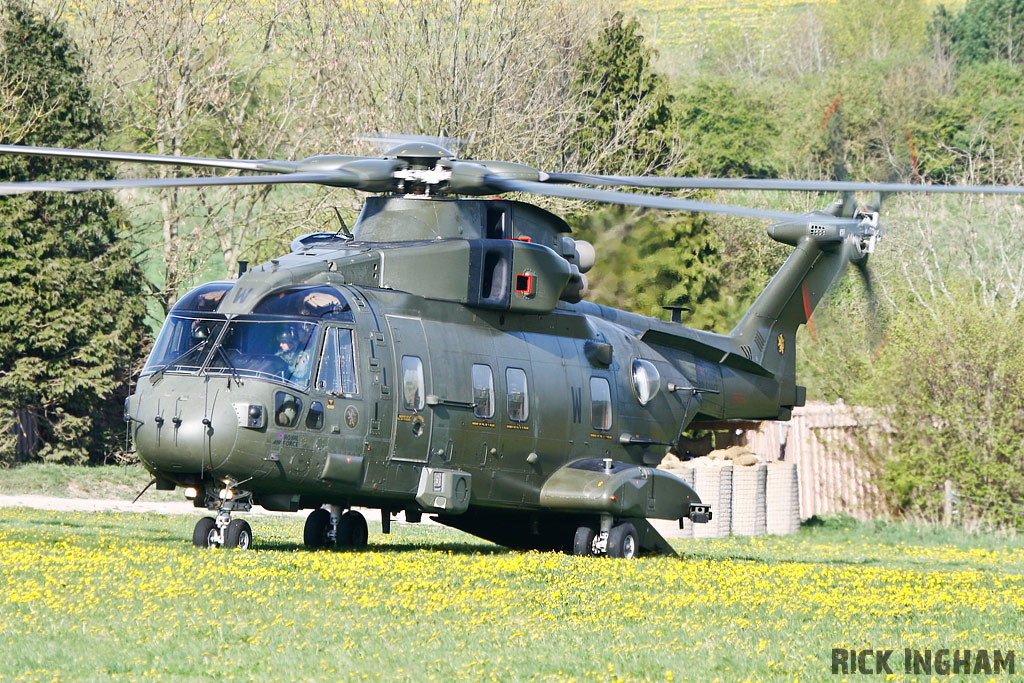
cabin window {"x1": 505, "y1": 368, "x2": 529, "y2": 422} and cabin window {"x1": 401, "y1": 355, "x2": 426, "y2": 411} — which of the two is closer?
cabin window {"x1": 401, "y1": 355, "x2": 426, "y2": 411}

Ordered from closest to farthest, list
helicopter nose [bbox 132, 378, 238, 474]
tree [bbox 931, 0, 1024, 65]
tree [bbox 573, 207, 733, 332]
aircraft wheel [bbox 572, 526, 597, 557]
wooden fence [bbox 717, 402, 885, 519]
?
1. helicopter nose [bbox 132, 378, 238, 474]
2. aircraft wheel [bbox 572, 526, 597, 557]
3. wooden fence [bbox 717, 402, 885, 519]
4. tree [bbox 573, 207, 733, 332]
5. tree [bbox 931, 0, 1024, 65]

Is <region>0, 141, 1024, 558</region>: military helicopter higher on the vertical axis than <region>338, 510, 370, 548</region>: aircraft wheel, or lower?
higher

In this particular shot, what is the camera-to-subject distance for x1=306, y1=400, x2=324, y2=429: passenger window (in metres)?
15.7

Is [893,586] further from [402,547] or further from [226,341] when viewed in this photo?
[226,341]

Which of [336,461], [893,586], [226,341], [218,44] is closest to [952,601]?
[893,586]

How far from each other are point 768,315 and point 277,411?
10.3m

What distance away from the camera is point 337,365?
16.0 m

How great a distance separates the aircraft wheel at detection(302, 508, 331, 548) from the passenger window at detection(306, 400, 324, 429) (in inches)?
91.0

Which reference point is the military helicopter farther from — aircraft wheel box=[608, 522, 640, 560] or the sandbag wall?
the sandbag wall

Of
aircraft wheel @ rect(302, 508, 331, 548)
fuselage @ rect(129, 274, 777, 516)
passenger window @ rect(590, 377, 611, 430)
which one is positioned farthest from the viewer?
passenger window @ rect(590, 377, 611, 430)

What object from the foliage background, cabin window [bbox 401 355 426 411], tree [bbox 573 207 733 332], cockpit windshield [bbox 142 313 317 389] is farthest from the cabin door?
tree [bbox 573 207 733 332]

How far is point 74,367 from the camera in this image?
114ft

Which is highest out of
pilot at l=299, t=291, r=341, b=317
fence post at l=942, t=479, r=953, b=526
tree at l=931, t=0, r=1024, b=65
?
tree at l=931, t=0, r=1024, b=65

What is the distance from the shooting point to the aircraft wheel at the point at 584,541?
739 inches
